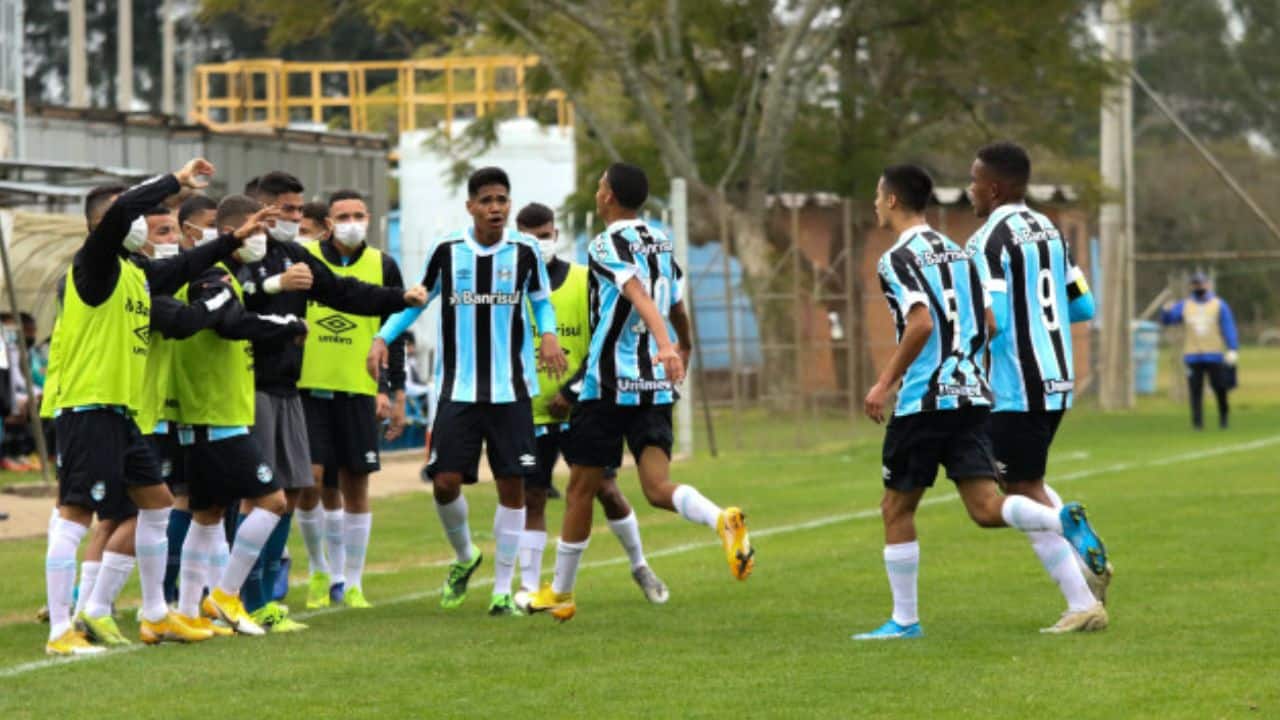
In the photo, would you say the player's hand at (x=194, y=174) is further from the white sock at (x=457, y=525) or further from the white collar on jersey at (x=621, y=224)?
the white sock at (x=457, y=525)

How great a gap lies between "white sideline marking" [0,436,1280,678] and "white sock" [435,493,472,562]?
24.0 inches

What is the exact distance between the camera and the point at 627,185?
1124cm

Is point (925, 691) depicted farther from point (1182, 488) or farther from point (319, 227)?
point (1182, 488)

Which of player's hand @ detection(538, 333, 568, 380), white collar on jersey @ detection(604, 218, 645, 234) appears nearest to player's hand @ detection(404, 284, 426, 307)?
player's hand @ detection(538, 333, 568, 380)

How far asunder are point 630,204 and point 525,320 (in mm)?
879

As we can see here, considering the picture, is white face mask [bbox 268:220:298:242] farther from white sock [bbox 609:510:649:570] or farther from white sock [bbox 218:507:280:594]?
white sock [bbox 609:510:649:570]

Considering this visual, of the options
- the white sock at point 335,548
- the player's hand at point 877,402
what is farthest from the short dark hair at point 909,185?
the white sock at point 335,548

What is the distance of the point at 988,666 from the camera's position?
928 cm

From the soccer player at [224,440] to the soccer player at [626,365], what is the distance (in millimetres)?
1453

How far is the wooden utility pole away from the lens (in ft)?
124

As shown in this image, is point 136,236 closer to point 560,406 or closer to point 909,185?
point 560,406

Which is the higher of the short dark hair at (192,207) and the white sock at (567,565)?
the short dark hair at (192,207)

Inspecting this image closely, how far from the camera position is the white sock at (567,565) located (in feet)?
37.7

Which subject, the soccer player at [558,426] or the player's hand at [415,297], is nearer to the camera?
the player's hand at [415,297]
